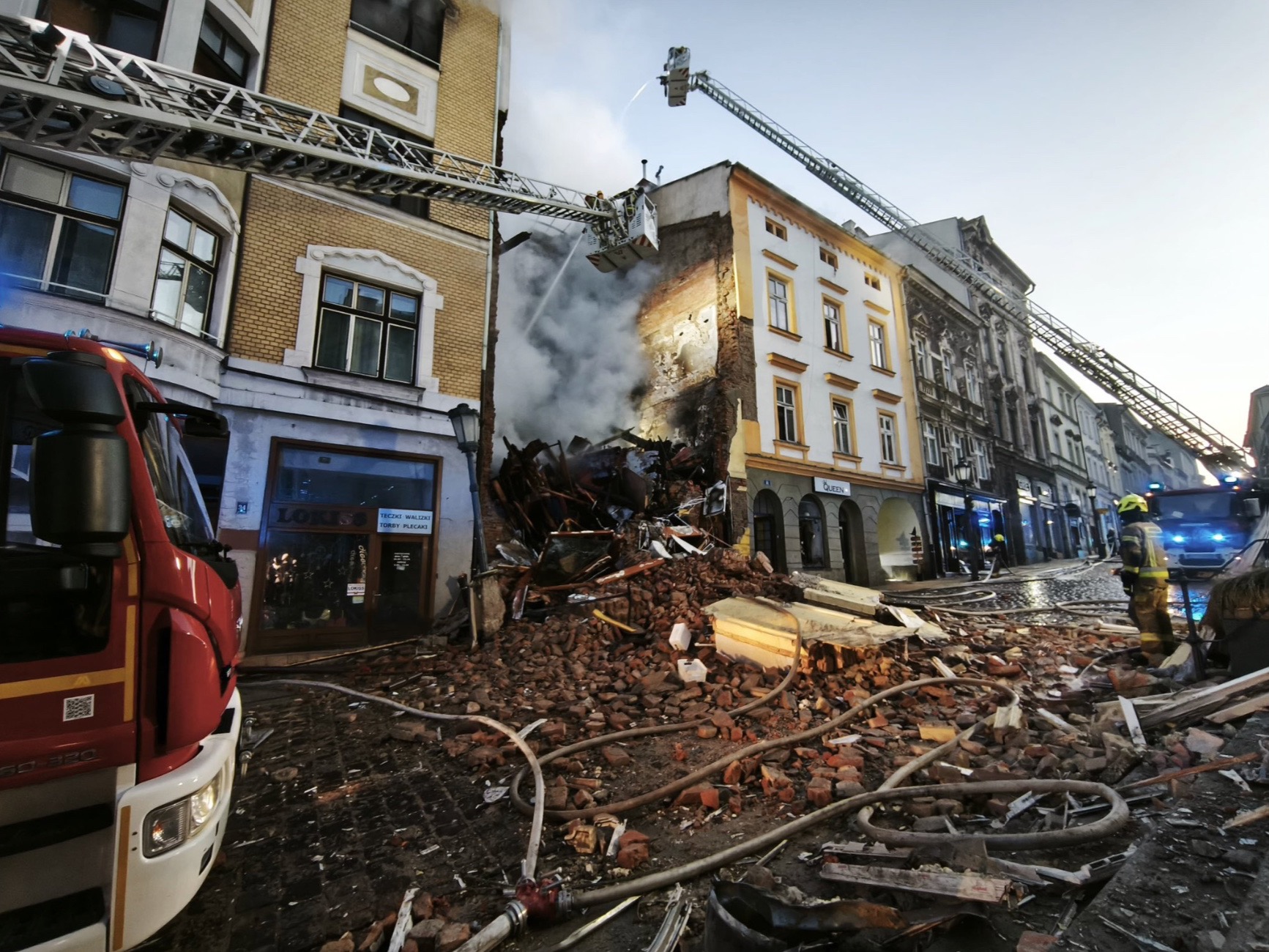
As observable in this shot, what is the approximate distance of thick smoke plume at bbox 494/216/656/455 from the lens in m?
16.2

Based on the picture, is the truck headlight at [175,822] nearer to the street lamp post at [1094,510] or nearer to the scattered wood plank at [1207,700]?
the scattered wood plank at [1207,700]

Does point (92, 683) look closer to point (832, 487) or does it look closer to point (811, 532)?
point (811, 532)

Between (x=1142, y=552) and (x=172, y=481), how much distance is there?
27.4ft

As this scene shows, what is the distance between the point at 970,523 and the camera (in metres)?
21.1

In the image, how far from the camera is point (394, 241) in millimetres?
9898

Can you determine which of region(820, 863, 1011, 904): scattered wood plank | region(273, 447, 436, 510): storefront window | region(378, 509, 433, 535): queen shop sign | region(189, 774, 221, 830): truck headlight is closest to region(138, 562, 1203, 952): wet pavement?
region(189, 774, 221, 830): truck headlight

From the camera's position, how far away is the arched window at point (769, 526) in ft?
48.1

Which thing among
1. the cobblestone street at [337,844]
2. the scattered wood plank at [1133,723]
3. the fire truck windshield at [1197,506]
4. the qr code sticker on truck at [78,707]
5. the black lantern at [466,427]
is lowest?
the cobblestone street at [337,844]

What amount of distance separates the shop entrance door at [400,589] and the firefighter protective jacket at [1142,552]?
975 centimetres

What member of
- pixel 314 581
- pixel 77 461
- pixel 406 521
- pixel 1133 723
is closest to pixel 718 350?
pixel 406 521

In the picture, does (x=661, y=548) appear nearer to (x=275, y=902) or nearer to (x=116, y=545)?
(x=275, y=902)

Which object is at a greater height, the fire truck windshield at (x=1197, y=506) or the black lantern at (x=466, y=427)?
the black lantern at (x=466, y=427)

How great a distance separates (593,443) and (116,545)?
47.5 ft

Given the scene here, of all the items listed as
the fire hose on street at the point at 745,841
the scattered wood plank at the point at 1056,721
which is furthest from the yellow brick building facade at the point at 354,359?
the scattered wood plank at the point at 1056,721
